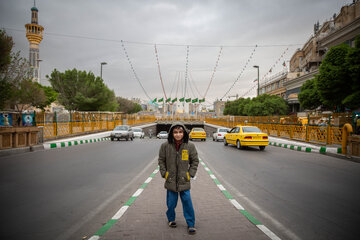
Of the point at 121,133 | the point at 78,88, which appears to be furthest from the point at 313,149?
the point at 78,88

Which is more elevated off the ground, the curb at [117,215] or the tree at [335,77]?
the tree at [335,77]

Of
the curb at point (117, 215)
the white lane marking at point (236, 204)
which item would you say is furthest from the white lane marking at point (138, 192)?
the white lane marking at point (236, 204)

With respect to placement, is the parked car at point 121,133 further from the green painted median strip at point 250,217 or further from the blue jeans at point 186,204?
the blue jeans at point 186,204

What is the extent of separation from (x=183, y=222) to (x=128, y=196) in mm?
1893

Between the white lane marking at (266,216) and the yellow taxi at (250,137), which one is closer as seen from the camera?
the white lane marking at (266,216)

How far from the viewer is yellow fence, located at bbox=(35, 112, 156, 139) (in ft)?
60.5

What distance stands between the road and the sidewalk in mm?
318

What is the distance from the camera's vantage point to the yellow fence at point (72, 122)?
60.5 ft

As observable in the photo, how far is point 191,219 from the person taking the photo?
12.2 feet

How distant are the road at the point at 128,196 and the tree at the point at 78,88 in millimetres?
38923

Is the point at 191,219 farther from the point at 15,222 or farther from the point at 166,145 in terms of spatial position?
the point at 15,222

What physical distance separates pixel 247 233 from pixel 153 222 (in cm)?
144

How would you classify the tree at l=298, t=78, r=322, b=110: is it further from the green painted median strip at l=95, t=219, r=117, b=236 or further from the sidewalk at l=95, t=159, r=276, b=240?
the green painted median strip at l=95, t=219, r=117, b=236

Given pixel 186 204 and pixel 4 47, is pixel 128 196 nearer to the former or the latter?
pixel 186 204
